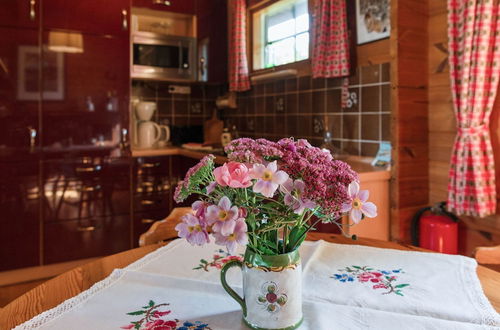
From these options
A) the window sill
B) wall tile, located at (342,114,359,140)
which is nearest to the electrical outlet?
the window sill

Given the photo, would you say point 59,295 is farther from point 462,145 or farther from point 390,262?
point 462,145

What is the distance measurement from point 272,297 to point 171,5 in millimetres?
3195

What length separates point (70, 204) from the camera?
2906 mm

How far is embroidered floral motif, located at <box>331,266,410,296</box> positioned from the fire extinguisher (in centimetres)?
106

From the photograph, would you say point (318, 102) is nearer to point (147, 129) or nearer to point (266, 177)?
point (147, 129)

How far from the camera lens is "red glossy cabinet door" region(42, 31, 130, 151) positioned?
280 cm

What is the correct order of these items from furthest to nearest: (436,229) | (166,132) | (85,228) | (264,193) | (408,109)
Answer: (166,132), (85,228), (408,109), (436,229), (264,193)

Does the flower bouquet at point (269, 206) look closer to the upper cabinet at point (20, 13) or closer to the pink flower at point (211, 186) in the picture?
the pink flower at point (211, 186)

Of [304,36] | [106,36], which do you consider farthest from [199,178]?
[106,36]

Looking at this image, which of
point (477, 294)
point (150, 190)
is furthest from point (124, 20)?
point (477, 294)

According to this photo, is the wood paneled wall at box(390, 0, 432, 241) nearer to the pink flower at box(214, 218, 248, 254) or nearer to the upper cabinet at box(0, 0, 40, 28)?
the pink flower at box(214, 218, 248, 254)

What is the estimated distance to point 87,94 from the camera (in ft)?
9.52

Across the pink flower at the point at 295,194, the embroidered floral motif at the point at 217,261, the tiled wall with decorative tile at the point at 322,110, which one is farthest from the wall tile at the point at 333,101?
the pink flower at the point at 295,194

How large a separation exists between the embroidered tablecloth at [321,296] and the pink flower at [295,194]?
9.1 inches
